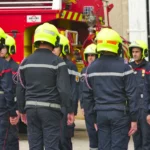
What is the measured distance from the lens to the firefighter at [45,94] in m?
7.52

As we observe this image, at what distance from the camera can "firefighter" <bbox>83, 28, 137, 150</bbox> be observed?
7.61 m

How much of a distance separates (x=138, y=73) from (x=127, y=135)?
205cm

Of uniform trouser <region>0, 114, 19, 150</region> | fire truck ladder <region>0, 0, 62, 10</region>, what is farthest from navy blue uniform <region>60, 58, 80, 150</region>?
fire truck ladder <region>0, 0, 62, 10</region>

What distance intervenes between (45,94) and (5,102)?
1.63 meters

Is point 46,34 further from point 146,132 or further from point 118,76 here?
point 146,132

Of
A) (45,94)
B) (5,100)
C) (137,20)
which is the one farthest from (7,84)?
(137,20)

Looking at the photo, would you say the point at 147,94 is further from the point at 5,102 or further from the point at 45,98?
the point at 5,102

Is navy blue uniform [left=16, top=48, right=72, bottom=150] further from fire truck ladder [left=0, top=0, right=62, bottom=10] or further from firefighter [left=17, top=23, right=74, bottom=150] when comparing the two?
fire truck ladder [left=0, top=0, right=62, bottom=10]

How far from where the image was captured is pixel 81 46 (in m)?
13.1

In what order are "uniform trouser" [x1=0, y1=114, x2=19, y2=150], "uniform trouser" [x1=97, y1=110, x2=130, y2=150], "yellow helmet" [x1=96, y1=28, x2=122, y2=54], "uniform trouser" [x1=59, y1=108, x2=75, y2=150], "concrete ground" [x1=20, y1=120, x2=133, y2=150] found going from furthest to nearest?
"concrete ground" [x1=20, y1=120, x2=133, y2=150], "uniform trouser" [x1=59, y1=108, x2=75, y2=150], "uniform trouser" [x1=0, y1=114, x2=19, y2=150], "yellow helmet" [x1=96, y1=28, x2=122, y2=54], "uniform trouser" [x1=97, y1=110, x2=130, y2=150]

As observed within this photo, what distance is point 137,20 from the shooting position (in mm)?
18000

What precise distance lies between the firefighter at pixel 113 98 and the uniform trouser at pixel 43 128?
1.75ft

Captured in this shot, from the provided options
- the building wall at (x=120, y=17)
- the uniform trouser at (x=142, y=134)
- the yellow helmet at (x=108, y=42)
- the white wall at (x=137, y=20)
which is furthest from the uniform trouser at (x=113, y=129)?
the building wall at (x=120, y=17)

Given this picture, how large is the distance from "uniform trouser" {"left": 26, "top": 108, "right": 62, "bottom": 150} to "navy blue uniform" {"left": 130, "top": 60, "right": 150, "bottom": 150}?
1921mm
